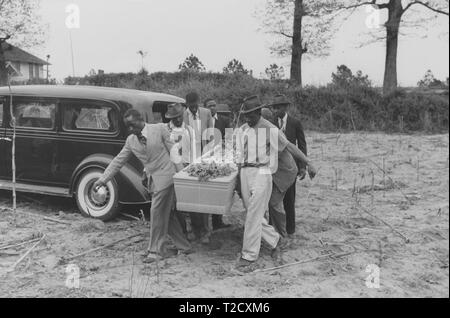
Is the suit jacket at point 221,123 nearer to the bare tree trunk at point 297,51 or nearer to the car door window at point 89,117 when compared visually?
the car door window at point 89,117

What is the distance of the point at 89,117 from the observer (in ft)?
25.4

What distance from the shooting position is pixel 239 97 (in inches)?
685

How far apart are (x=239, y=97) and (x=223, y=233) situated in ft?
35.9

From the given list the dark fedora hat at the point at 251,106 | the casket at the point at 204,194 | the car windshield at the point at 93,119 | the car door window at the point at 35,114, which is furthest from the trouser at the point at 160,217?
the car door window at the point at 35,114

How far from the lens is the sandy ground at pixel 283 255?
5039mm

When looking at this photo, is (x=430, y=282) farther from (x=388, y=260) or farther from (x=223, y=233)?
(x=223, y=233)

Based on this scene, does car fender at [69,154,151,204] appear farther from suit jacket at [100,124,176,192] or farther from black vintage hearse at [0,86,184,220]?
suit jacket at [100,124,176,192]

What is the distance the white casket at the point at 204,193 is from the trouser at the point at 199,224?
0.96 metres

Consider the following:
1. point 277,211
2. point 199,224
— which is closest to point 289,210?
point 277,211

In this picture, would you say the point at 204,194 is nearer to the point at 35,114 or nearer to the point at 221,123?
the point at 221,123

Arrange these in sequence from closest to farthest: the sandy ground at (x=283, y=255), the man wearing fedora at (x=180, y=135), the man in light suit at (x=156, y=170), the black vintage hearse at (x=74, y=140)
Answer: the sandy ground at (x=283, y=255)
the man in light suit at (x=156, y=170)
the man wearing fedora at (x=180, y=135)
the black vintage hearse at (x=74, y=140)

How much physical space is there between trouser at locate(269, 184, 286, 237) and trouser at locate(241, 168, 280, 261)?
1.48ft

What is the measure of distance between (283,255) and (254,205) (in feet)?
2.47
